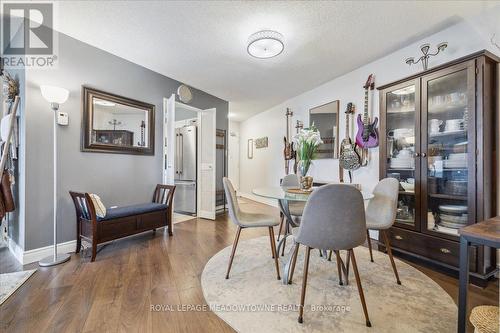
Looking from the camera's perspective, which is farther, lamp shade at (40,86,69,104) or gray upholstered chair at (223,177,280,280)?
lamp shade at (40,86,69,104)

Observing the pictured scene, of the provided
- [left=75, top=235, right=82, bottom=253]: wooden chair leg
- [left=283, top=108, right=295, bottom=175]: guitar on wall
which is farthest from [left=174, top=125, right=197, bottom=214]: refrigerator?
[left=75, top=235, right=82, bottom=253]: wooden chair leg

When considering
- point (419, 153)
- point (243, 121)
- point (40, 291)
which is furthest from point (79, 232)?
point (243, 121)

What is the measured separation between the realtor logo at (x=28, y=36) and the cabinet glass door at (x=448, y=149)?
12.7 ft

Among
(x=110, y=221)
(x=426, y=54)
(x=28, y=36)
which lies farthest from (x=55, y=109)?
(x=426, y=54)

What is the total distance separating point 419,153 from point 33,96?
4118mm

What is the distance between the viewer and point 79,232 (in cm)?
253

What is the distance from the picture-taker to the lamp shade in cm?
211

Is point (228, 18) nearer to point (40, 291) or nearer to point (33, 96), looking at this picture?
point (33, 96)

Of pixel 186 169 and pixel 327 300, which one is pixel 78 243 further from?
pixel 327 300

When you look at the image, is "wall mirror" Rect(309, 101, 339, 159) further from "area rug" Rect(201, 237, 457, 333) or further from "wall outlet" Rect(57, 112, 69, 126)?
"wall outlet" Rect(57, 112, 69, 126)

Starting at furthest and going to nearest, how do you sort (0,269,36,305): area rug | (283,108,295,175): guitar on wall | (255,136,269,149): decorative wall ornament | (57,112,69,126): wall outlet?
1. (255,136,269,149): decorative wall ornament
2. (283,108,295,175): guitar on wall
3. (57,112,69,126): wall outlet
4. (0,269,36,305): area rug

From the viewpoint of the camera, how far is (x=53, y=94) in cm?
215

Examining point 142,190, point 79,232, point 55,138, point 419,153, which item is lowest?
point 79,232

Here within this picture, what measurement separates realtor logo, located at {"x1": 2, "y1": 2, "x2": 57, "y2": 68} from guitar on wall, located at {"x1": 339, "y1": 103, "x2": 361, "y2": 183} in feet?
12.3
